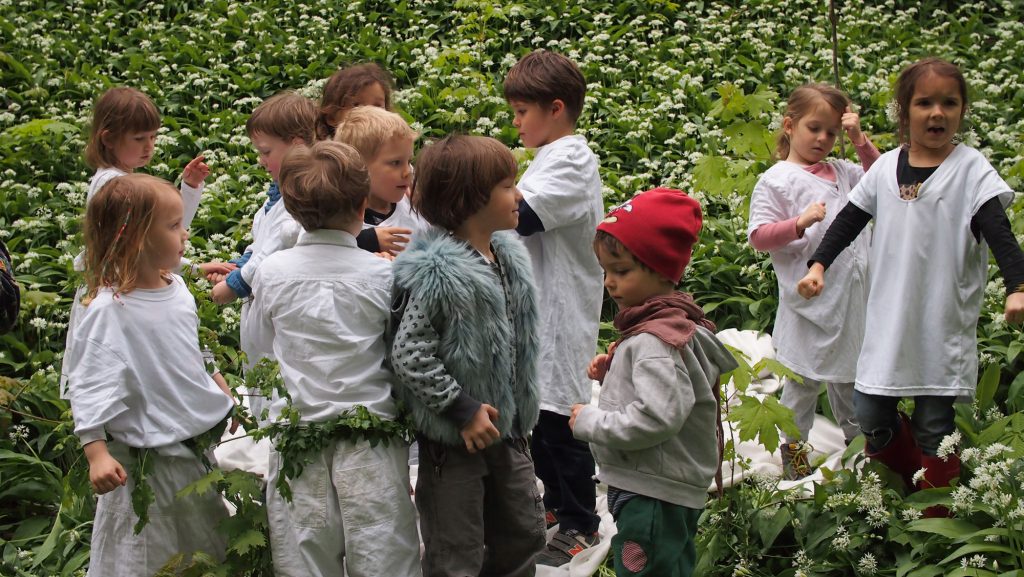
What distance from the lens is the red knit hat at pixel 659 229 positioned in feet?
9.98

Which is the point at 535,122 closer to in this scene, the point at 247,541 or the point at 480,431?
the point at 480,431

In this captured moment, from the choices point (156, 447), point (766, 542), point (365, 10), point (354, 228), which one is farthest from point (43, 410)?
point (365, 10)

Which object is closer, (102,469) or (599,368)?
(102,469)

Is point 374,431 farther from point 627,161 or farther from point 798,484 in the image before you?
point 627,161

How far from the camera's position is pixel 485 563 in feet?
11.1

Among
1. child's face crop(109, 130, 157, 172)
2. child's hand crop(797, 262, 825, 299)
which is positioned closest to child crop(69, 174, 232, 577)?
child's face crop(109, 130, 157, 172)

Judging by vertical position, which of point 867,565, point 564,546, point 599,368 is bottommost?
point 564,546

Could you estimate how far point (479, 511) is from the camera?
3.20 metres

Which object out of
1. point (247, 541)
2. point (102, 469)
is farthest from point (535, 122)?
point (102, 469)

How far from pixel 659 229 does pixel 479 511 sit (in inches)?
41.7

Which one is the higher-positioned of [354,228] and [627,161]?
[354,228]

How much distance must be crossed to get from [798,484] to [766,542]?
45 centimetres

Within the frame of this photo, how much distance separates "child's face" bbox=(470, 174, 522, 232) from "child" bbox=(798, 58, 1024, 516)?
1188 mm

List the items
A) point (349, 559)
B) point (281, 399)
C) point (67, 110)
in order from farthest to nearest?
point (67, 110) → point (281, 399) → point (349, 559)
